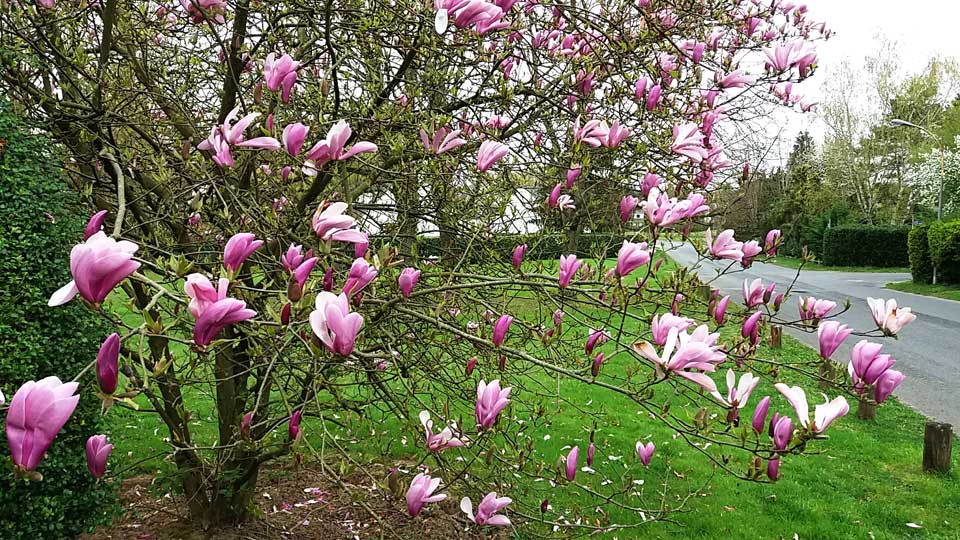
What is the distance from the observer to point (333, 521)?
12.3 feet

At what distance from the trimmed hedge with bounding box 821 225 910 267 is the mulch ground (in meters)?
29.3

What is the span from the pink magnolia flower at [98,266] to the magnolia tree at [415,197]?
201 millimetres

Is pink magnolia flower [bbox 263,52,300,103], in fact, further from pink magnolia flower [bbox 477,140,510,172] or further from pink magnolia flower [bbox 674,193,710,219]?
pink magnolia flower [bbox 674,193,710,219]

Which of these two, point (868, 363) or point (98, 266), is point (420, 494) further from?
point (868, 363)

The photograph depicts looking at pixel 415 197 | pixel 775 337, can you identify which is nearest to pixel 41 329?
pixel 415 197

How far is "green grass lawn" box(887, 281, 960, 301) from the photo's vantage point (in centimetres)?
1595

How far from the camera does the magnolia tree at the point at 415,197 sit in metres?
1.68

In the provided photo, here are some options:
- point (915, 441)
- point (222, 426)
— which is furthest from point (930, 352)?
point (222, 426)

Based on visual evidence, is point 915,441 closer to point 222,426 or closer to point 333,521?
point 333,521

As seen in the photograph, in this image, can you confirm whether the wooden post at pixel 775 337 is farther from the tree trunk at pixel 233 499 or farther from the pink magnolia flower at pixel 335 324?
the tree trunk at pixel 233 499

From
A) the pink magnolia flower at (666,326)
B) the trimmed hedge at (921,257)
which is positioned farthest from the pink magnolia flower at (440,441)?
the trimmed hedge at (921,257)

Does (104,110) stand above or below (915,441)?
above

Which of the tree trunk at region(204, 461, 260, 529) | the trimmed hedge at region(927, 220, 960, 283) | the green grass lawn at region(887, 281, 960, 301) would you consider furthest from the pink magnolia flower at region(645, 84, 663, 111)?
the trimmed hedge at region(927, 220, 960, 283)

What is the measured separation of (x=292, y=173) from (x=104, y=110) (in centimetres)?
72
